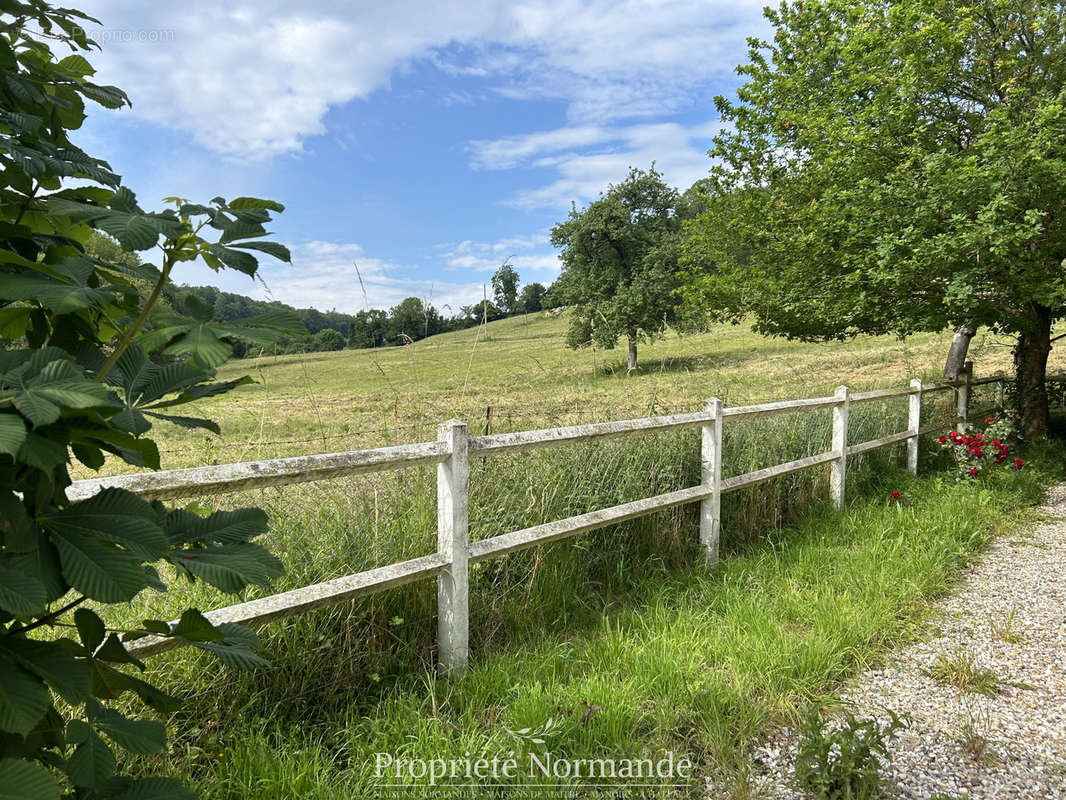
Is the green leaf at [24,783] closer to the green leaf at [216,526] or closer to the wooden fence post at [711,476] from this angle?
the green leaf at [216,526]

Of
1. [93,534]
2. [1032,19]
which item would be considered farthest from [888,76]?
[93,534]

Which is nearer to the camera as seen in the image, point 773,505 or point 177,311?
point 177,311

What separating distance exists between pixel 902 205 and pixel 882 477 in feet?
11.8

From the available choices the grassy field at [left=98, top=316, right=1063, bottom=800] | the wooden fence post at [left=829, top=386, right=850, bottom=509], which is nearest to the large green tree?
the wooden fence post at [left=829, top=386, right=850, bottom=509]

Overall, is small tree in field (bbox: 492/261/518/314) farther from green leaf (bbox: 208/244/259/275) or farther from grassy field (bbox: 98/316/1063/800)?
green leaf (bbox: 208/244/259/275)

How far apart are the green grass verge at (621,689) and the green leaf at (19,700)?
1.75 meters

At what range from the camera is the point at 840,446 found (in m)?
6.76

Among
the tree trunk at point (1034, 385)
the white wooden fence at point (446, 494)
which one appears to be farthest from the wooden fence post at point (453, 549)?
the tree trunk at point (1034, 385)

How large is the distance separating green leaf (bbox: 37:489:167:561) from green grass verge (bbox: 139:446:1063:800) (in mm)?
1845

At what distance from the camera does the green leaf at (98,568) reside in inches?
34.9

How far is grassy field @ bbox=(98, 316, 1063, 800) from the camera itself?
273cm

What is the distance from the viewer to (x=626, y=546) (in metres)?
4.88

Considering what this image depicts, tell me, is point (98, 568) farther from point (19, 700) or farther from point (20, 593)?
point (19, 700)

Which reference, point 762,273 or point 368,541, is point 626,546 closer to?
point 368,541
